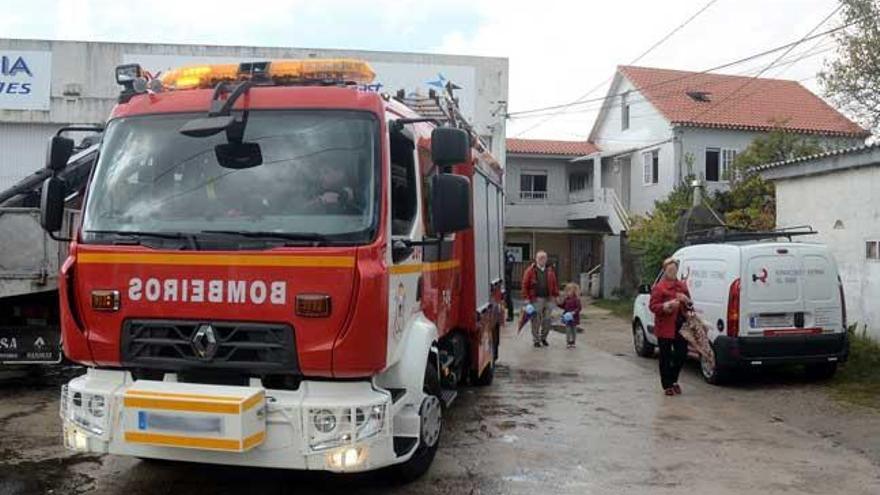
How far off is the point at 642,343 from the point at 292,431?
9316 millimetres

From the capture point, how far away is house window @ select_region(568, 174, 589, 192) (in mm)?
35938

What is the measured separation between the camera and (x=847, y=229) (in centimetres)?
1232

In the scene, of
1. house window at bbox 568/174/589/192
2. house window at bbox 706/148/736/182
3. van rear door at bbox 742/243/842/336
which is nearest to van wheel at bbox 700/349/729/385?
van rear door at bbox 742/243/842/336

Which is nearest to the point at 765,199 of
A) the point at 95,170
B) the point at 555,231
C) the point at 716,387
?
the point at 555,231

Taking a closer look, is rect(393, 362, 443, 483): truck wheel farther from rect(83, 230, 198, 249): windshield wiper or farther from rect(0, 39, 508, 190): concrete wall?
rect(0, 39, 508, 190): concrete wall

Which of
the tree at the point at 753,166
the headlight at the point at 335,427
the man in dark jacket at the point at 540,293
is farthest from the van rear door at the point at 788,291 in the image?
the tree at the point at 753,166

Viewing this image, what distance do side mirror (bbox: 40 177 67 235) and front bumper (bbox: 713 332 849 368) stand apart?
24.0ft

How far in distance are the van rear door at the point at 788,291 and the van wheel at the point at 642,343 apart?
3.26m

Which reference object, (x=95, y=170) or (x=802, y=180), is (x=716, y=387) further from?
(x=95, y=170)

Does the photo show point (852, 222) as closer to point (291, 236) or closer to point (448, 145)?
point (448, 145)

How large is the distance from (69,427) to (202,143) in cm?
189

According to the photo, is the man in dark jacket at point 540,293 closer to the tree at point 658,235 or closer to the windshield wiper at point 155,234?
the tree at point 658,235

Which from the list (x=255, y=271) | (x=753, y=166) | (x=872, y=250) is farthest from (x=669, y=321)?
(x=753, y=166)

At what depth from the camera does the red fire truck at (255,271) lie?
4.56 meters
